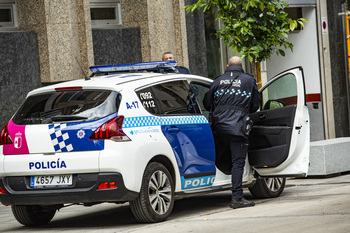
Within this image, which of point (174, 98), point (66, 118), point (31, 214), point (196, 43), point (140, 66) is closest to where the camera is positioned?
point (66, 118)

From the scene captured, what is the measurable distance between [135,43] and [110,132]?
8124 millimetres

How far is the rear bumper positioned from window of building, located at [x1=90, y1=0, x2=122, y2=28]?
7.84 m

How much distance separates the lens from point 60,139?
27.2 ft

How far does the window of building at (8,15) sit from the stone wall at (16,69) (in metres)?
0.50

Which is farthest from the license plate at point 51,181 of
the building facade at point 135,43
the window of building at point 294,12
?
the window of building at point 294,12

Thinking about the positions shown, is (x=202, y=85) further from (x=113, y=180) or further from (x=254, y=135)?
(x=113, y=180)

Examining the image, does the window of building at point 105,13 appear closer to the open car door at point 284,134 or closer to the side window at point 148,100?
the open car door at point 284,134

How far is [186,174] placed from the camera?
29.7 ft

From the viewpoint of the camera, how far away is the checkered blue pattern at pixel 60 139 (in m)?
8.27

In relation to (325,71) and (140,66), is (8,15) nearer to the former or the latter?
→ (140,66)

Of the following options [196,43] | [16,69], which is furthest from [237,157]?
[196,43]

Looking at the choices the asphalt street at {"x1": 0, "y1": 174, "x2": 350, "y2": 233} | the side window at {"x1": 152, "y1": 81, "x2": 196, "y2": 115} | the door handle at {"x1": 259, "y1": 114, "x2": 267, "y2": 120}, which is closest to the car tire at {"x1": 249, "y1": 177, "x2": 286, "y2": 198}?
the asphalt street at {"x1": 0, "y1": 174, "x2": 350, "y2": 233}

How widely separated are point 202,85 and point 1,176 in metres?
2.87

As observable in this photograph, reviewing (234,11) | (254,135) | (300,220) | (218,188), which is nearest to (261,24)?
(234,11)
